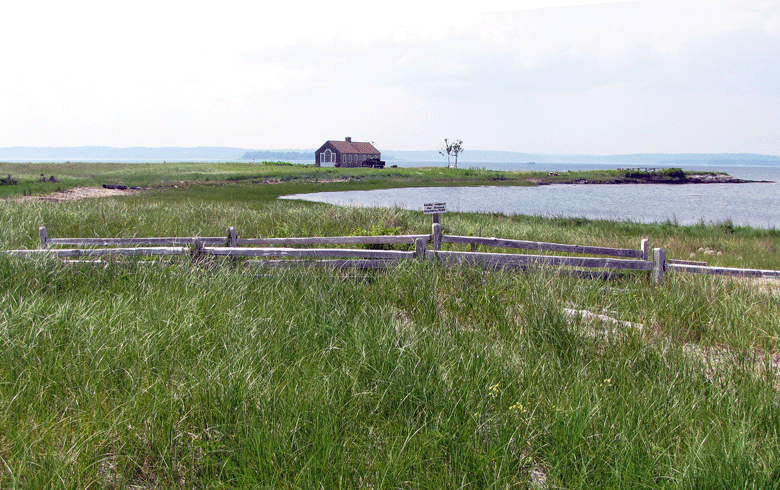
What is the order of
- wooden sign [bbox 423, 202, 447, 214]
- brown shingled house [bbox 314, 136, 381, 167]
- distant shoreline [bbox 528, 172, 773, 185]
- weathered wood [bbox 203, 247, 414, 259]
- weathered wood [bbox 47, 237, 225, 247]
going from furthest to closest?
brown shingled house [bbox 314, 136, 381, 167] < distant shoreline [bbox 528, 172, 773, 185] < wooden sign [bbox 423, 202, 447, 214] < weathered wood [bbox 47, 237, 225, 247] < weathered wood [bbox 203, 247, 414, 259]

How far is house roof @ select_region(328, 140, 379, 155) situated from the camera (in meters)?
91.1

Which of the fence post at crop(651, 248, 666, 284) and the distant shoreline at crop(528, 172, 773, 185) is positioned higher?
the distant shoreline at crop(528, 172, 773, 185)

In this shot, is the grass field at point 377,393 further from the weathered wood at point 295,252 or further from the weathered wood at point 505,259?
the weathered wood at point 295,252

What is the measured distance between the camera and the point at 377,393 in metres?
4.01

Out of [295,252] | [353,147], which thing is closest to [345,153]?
[353,147]

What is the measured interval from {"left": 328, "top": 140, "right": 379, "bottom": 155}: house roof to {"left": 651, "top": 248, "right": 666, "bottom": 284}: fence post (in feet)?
275

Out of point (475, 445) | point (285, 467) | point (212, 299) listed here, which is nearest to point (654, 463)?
point (475, 445)

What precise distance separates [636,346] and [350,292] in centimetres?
369

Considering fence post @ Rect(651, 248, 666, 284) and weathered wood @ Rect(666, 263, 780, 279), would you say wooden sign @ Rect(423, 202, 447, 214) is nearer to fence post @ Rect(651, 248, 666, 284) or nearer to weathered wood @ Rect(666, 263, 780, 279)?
fence post @ Rect(651, 248, 666, 284)

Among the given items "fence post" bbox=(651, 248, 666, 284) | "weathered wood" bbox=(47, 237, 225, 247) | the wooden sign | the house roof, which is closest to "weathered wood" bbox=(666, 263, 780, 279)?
"fence post" bbox=(651, 248, 666, 284)

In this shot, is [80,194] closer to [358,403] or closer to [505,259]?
[505,259]

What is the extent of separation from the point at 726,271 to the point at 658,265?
4.79 feet

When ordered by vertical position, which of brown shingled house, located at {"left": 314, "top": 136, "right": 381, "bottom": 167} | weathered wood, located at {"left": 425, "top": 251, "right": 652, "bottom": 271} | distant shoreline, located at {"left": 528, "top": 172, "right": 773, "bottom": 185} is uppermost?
brown shingled house, located at {"left": 314, "top": 136, "right": 381, "bottom": 167}

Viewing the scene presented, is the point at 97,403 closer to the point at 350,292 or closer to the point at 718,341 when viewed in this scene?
the point at 350,292
